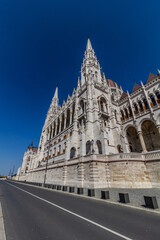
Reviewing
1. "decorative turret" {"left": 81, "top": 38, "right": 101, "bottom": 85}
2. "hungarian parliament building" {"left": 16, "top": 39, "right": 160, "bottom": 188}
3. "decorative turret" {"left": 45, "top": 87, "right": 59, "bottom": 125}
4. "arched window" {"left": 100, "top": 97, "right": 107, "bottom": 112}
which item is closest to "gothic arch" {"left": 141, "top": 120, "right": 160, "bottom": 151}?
"hungarian parliament building" {"left": 16, "top": 39, "right": 160, "bottom": 188}

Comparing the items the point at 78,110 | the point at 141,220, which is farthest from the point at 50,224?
the point at 78,110

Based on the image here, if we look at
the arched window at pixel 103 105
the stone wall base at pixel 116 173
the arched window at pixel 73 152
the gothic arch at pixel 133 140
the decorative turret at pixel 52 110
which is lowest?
the stone wall base at pixel 116 173

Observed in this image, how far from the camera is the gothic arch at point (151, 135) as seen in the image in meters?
24.4

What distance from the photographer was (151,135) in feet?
83.6

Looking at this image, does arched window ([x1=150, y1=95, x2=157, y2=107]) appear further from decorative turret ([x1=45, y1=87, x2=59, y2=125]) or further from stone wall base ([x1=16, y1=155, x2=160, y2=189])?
decorative turret ([x1=45, y1=87, x2=59, y2=125])

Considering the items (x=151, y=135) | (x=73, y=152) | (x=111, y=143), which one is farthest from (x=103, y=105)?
(x=73, y=152)

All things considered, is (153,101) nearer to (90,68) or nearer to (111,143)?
(111,143)

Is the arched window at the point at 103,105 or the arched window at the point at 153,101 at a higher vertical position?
the arched window at the point at 103,105

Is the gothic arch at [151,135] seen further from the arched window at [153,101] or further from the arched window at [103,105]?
the arched window at [103,105]

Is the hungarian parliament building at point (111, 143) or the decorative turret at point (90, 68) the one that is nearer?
the hungarian parliament building at point (111, 143)

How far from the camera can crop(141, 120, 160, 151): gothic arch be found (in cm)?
2437

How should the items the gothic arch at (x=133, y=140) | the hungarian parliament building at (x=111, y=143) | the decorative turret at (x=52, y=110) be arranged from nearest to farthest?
the hungarian parliament building at (x=111, y=143) < the gothic arch at (x=133, y=140) < the decorative turret at (x=52, y=110)

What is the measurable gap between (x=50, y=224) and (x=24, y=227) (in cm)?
109

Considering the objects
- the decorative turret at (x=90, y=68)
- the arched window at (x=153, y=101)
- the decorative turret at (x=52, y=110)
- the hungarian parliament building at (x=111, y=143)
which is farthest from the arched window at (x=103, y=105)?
the decorative turret at (x=52, y=110)
